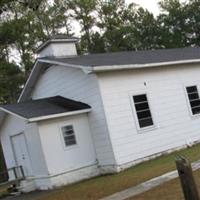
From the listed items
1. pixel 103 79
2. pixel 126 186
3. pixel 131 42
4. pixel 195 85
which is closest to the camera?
pixel 126 186

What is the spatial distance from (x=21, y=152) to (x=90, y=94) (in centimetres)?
401

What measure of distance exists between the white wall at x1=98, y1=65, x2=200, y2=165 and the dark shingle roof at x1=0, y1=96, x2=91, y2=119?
4.55ft

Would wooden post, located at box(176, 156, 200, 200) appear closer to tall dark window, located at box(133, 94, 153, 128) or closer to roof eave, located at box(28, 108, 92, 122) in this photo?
roof eave, located at box(28, 108, 92, 122)

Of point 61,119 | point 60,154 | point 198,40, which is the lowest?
point 60,154

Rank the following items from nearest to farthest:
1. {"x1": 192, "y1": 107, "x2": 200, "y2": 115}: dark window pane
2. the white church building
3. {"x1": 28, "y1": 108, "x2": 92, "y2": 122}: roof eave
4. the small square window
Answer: {"x1": 28, "y1": 108, "x2": 92, "y2": 122}: roof eave → the white church building → the small square window → {"x1": 192, "y1": 107, "x2": 200, "y2": 115}: dark window pane

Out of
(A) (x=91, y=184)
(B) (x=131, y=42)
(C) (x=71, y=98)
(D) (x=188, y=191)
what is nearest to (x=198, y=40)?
(B) (x=131, y=42)

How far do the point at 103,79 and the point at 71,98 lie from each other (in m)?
2.61

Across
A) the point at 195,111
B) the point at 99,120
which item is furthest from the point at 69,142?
the point at 195,111

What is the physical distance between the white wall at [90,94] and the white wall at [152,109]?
34 cm

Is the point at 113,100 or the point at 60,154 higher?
the point at 113,100

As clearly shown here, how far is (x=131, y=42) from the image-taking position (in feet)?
161

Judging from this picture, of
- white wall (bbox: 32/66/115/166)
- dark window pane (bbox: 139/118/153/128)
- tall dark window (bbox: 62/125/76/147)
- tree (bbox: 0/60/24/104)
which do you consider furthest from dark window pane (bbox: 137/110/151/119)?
tree (bbox: 0/60/24/104)

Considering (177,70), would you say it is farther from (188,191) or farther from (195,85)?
(188,191)

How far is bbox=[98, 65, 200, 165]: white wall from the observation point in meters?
18.2
